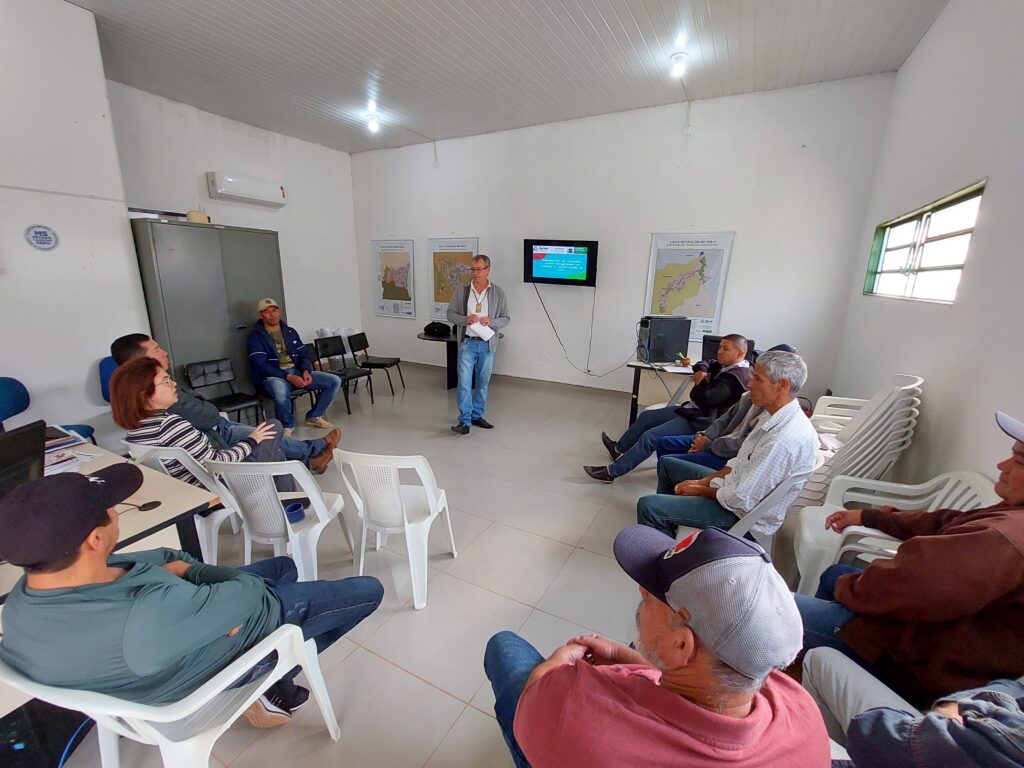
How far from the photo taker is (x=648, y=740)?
63 cm

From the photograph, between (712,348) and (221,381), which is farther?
(221,381)

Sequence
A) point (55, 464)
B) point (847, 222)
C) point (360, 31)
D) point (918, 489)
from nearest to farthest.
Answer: point (55, 464), point (918, 489), point (360, 31), point (847, 222)

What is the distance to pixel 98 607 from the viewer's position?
2.83 feet

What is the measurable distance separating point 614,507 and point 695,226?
324cm

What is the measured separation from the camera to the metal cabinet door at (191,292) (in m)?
3.55

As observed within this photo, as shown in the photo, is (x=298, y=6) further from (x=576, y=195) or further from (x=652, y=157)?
(x=652, y=157)

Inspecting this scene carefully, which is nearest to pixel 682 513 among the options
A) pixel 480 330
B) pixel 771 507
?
pixel 771 507

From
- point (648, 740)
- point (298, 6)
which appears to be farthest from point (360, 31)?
point (648, 740)

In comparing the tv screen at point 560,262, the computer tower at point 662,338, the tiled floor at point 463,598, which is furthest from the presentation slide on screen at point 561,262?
the tiled floor at point 463,598

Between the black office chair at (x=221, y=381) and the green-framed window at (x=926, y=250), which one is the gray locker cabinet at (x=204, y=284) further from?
the green-framed window at (x=926, y=250)

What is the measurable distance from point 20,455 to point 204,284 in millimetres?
3273

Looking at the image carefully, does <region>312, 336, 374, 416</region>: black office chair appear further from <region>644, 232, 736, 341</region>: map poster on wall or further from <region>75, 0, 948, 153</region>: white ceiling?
<region>644, 232, 736, 341</region>: map poster on wall

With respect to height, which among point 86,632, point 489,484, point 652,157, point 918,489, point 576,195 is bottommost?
point 489,484

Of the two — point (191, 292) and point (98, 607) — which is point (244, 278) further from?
point (98, 607)
